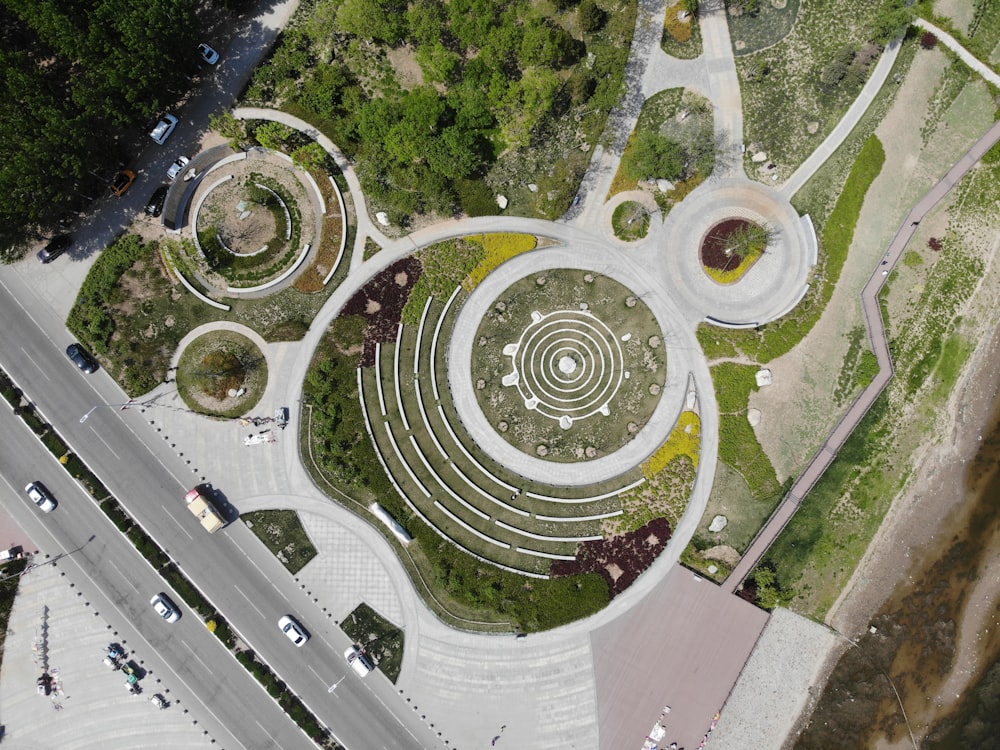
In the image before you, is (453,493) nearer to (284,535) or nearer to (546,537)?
(546,537)

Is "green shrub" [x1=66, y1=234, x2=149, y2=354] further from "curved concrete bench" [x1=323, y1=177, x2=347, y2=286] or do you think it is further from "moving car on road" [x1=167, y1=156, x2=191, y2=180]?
"curved concrete bench" [x1=323, y1=177, x2=347, y2=286]

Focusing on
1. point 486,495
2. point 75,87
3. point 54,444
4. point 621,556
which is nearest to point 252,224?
point 75,87

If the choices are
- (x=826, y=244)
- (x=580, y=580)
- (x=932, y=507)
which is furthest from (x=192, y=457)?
(x=932, y=507)

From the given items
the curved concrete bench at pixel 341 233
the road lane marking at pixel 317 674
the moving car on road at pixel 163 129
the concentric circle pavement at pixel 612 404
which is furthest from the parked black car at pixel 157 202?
the road lane marking at pixel 317 674

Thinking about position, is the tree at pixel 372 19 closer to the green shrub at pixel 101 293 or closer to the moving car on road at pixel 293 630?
the green shrub at pixel 101 293

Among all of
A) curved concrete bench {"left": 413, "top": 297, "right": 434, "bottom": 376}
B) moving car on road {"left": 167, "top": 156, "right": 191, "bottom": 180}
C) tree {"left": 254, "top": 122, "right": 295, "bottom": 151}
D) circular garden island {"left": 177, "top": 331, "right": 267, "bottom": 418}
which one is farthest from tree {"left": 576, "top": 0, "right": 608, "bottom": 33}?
circular garden island {"left": 177, "top": 331, "right": 267, "bottom": 418}

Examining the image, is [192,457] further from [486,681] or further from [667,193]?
[667,193]
